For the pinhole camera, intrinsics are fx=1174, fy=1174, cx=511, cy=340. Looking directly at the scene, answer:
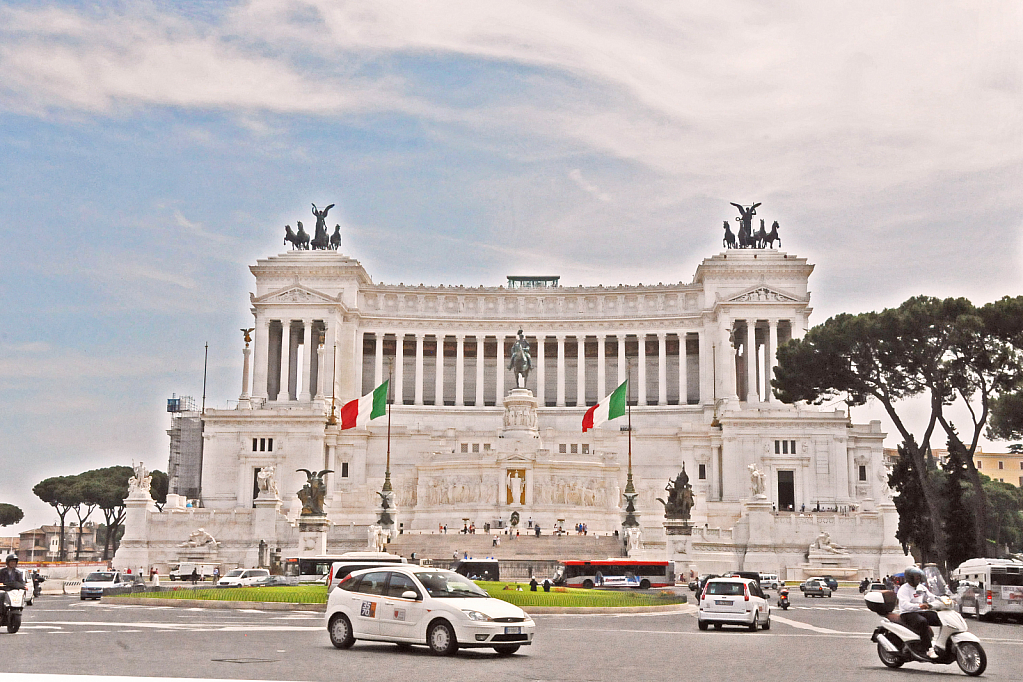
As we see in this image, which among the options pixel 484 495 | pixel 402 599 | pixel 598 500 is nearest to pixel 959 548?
pixel 598 500

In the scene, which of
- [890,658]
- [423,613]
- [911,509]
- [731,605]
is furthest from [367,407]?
[890,658]

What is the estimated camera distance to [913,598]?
20594 mm

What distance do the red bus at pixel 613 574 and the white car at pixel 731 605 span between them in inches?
834

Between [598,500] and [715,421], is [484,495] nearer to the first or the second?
[598,500]

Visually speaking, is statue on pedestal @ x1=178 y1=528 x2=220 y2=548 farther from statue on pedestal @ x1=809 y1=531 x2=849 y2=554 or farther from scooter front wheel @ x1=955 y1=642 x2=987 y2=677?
scooter front wheel @ x1=955 y1=642 x2=987 y2=677

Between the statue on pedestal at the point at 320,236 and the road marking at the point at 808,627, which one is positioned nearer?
the road marking at the point at 808,627

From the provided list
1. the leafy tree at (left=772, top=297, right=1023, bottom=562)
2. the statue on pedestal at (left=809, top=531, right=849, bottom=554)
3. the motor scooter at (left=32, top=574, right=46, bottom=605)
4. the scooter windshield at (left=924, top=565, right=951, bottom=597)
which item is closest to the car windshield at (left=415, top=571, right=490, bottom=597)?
the scooter windshield at (left=924, top=565, right=951, bottom=597)

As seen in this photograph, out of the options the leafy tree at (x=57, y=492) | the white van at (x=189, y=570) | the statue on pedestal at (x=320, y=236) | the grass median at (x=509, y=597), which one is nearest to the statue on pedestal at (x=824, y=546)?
the grass median at (x=509, y=597)

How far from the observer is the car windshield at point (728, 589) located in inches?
1227

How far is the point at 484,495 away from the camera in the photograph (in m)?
83.2

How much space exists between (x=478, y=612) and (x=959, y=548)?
171 feet

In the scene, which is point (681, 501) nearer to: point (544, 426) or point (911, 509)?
point (911, 509)

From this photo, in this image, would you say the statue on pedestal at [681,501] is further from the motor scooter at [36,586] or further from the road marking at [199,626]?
the road marking at [199,626]

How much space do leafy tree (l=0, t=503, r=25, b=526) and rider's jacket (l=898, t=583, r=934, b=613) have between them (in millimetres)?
131877
